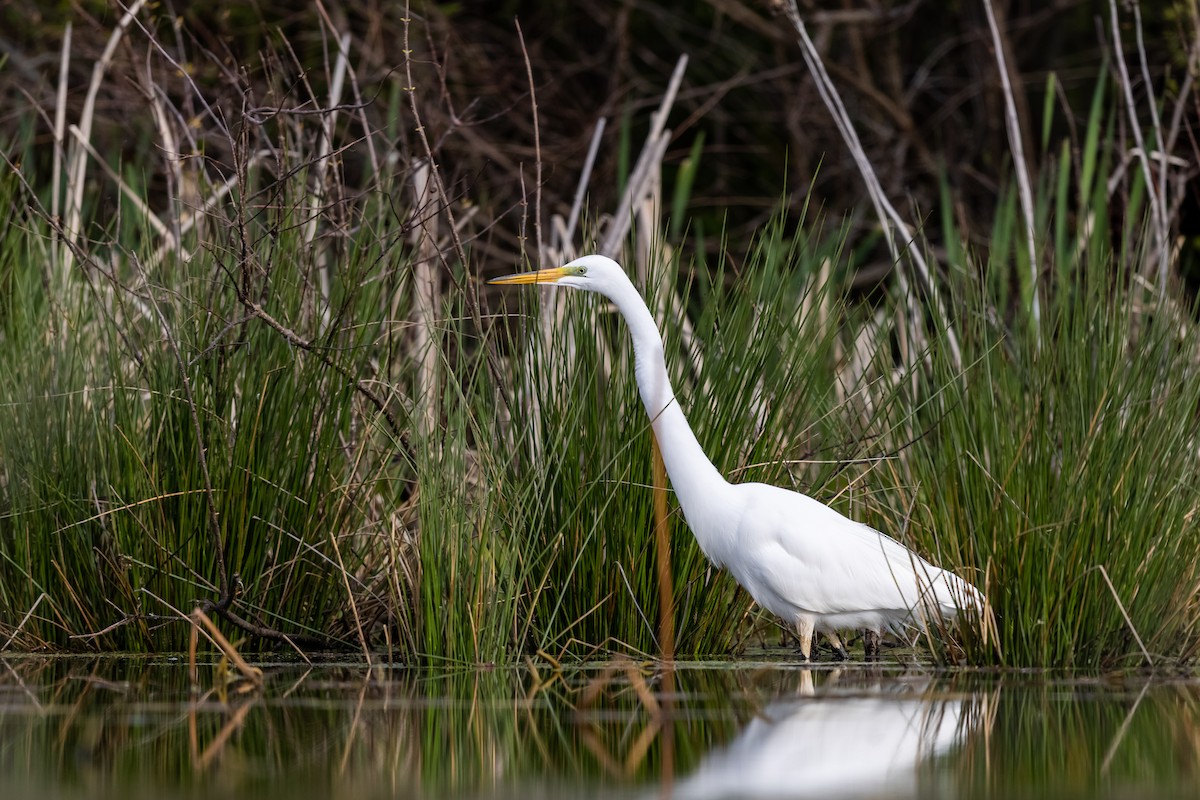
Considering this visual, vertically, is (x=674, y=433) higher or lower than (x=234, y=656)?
higher

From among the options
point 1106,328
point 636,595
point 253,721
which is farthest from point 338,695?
point 1106,328

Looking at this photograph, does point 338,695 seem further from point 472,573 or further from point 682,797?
point 682,797

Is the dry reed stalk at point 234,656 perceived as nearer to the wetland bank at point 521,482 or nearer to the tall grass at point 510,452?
the wetland bank at point 521,482

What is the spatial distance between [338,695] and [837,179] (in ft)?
24.6

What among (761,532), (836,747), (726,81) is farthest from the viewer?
(726,81)

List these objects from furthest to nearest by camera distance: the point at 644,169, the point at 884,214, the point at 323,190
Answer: the point at 644,169 → the point at 884,214 → the point at 323,190

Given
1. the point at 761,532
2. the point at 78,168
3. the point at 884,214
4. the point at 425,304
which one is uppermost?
the point at 78,168

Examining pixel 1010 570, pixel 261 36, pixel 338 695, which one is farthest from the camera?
pixel 261 36

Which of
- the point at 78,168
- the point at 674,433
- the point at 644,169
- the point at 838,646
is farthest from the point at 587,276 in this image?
the point at 78,168

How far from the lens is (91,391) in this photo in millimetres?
4691

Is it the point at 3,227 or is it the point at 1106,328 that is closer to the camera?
the point at 1106,328

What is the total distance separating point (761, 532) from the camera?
14.0 ft

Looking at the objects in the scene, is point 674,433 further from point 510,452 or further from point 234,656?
point 234,656

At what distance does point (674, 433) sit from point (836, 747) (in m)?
1.56
